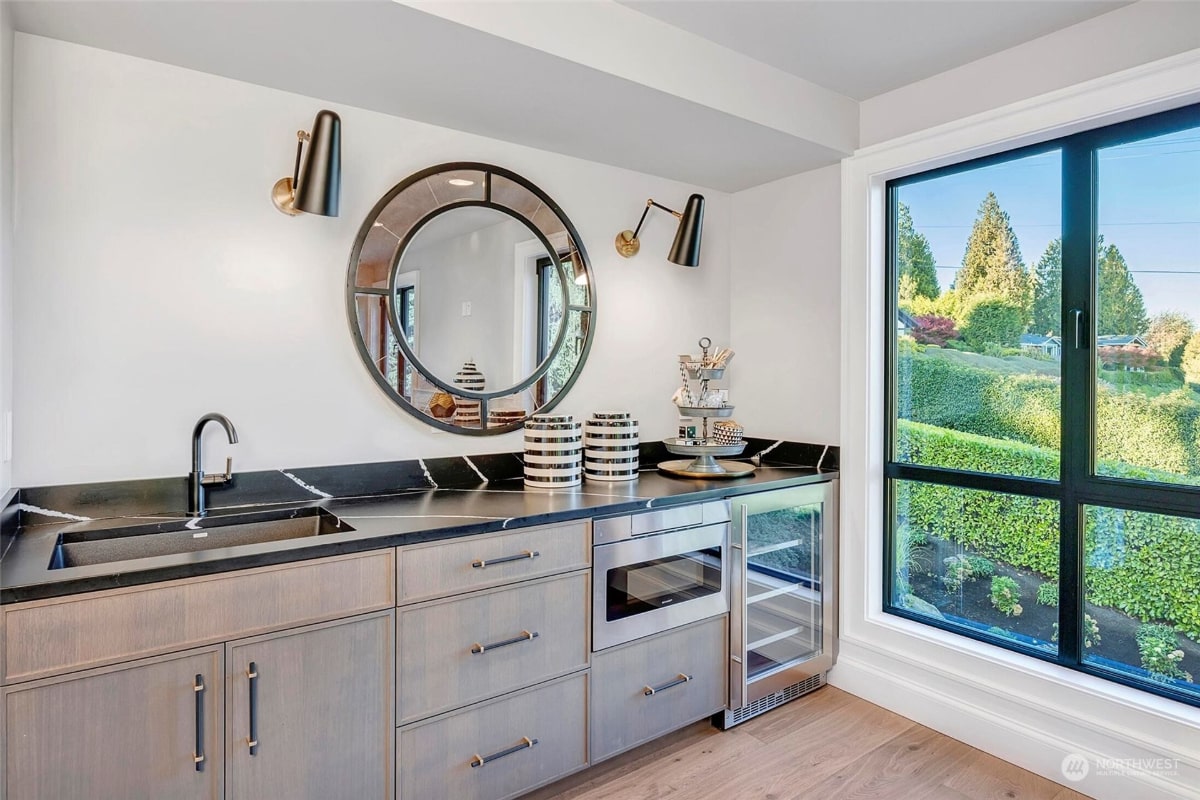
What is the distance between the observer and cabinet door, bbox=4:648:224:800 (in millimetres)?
1298

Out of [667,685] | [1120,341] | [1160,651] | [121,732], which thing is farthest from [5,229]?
[1160,651]

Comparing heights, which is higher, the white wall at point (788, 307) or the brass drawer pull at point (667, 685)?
the white wall at point (788, 307)

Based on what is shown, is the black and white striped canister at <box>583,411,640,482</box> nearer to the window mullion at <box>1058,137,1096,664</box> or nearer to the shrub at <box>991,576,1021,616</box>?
the shrub at <box>991,576,1021,616</box>

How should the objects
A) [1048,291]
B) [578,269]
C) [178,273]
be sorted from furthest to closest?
[578,269], [1048,291], [178,273]

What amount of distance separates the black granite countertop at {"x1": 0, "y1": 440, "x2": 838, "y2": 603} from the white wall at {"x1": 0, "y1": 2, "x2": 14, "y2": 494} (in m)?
0.17

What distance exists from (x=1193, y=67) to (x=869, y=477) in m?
1.62

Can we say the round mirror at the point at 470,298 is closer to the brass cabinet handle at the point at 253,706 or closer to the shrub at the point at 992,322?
the brass cabinet handle at the point at 253,706

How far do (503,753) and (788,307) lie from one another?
7.03ft

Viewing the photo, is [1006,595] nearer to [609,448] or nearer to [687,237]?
[609,448]

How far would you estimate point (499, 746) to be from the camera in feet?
6.22

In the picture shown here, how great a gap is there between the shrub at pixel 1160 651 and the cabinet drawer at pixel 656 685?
4.25ft

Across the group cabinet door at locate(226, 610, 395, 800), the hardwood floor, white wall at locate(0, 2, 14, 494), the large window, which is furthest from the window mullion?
white wall at locate(0, 2, 14, 494)

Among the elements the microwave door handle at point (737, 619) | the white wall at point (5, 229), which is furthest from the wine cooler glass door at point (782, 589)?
the white wall at point (5, 229)

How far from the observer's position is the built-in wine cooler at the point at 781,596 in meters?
2.46
